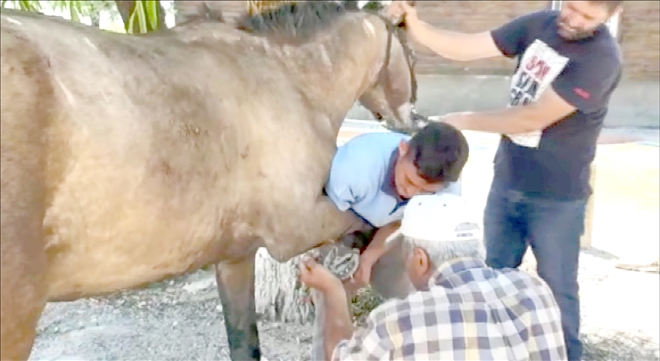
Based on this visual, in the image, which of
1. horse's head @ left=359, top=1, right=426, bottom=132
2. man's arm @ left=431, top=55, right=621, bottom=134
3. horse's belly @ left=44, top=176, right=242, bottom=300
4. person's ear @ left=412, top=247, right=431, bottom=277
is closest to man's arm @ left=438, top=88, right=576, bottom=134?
→ man's arm @ left=431, top=55, right=621, bottom=134

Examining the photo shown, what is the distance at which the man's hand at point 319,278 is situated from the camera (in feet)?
8.13

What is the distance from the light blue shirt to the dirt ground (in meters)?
1.39

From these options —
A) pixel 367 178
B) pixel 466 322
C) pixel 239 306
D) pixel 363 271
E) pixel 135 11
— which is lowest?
pixel 239 306

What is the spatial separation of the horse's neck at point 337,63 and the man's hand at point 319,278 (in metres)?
0.62

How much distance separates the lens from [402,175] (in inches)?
99.4

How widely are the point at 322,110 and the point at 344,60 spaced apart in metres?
0.23

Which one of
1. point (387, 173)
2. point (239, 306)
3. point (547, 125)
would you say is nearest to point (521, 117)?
point (547, 125)

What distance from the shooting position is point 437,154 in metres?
2.41

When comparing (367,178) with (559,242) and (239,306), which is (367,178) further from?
(559,242)

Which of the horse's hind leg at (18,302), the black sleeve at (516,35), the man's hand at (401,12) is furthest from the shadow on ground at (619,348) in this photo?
the horse's hind leg at (18,302)

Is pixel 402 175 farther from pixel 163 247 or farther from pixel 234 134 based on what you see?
pixel 163 247

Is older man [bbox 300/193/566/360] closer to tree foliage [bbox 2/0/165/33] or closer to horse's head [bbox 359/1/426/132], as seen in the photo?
horse's head [bbox 359/1/426/132]

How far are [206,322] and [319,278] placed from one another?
1936mm

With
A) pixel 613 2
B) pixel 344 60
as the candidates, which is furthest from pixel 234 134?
pixel 613 2
